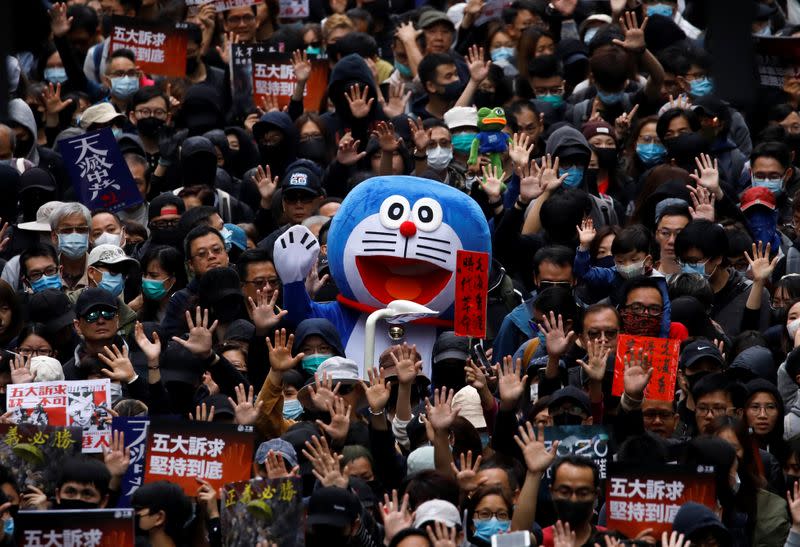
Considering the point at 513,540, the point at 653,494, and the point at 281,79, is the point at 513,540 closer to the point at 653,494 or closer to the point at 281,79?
the point at 653,494

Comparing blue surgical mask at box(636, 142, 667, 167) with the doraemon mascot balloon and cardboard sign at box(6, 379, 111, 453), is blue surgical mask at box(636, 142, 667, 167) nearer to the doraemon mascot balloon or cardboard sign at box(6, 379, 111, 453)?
the doraemon mascot balloon

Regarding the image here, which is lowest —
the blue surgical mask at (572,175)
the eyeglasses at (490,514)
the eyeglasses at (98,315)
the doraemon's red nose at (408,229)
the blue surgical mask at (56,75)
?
the eyeglasses at (490,514)

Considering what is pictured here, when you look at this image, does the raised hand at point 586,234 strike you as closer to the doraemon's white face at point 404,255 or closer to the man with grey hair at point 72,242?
the doraemon's white face at point 404,255

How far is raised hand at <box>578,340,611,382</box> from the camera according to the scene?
11.0m

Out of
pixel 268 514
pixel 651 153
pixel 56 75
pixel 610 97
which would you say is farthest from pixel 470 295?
pixel 56 75

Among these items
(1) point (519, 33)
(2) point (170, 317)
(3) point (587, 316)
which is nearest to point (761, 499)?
(3) point (587, 316)

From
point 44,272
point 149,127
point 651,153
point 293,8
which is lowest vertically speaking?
point 44,272

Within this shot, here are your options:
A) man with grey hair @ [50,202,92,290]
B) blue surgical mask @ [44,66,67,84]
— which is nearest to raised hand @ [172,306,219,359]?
man with grey hair @ [50,202,92,290]

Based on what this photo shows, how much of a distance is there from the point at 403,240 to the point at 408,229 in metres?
0.08

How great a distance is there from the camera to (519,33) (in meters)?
17.0

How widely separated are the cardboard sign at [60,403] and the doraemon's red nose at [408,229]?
2.17 meters

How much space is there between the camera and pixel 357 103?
1520 cm

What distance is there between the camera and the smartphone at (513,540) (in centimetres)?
892

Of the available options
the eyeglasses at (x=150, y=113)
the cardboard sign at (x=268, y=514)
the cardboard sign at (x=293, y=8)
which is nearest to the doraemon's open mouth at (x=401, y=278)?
the cardboard sign at (x=268, y=514)
